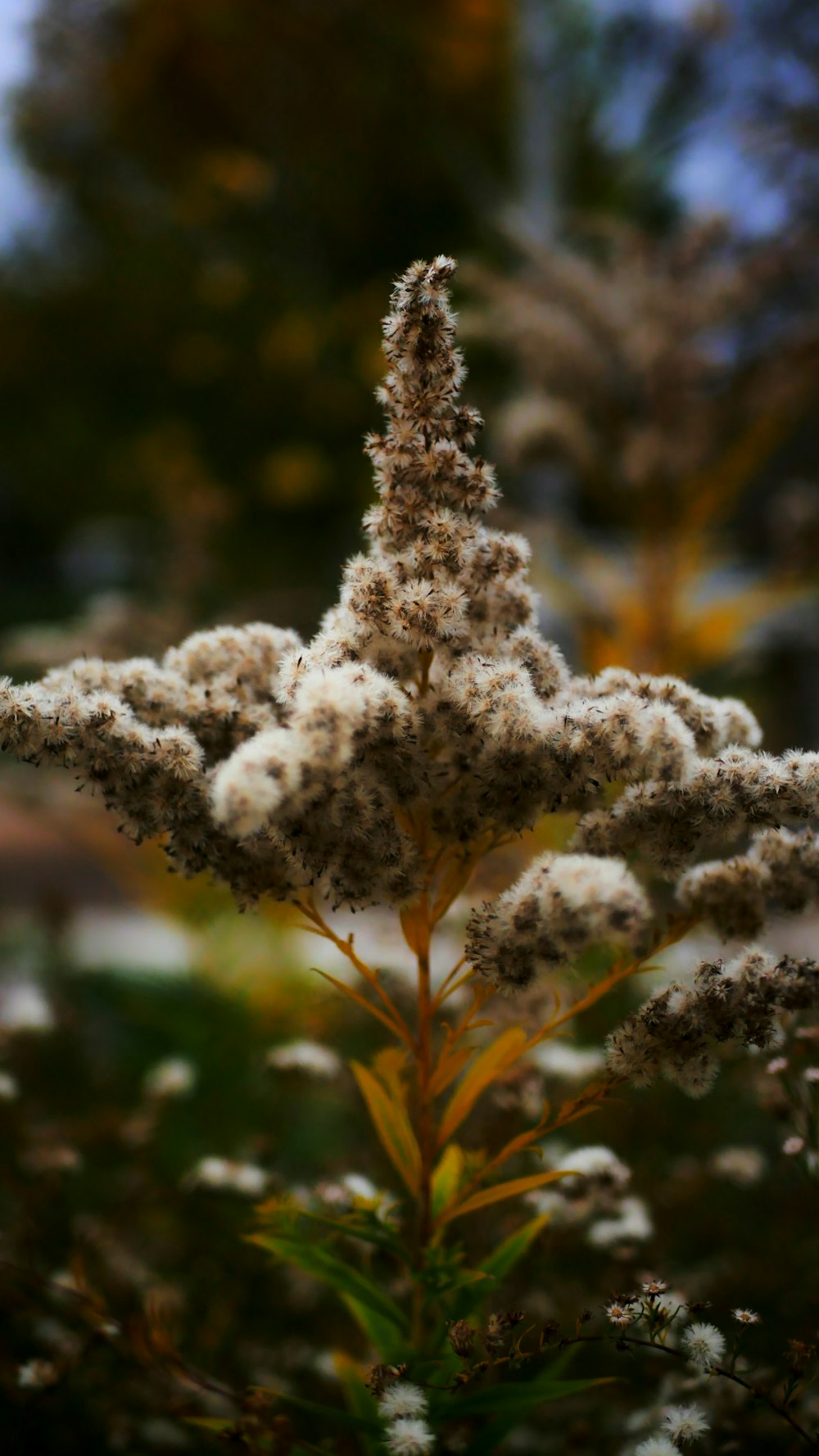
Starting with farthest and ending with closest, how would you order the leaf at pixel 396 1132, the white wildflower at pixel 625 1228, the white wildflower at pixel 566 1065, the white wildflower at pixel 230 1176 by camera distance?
the white wildflower at pixel 566 1065 → the white wildflower at pixel 230 1176 → the white wildflower at pixel 625 1228 → the leaf at pixel 396 1132

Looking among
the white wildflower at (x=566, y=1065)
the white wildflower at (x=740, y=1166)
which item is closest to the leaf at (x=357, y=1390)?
the white wildflower at (x=566, y=1065)

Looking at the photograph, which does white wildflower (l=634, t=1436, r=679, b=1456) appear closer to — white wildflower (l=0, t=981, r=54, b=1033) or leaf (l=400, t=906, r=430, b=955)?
leaf (l=400, t=906, r=430, b=955)

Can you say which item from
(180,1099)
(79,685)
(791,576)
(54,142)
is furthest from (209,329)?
(79,685)

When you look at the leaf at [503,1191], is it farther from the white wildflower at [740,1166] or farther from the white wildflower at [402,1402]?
the white wildflower at [740,1166]

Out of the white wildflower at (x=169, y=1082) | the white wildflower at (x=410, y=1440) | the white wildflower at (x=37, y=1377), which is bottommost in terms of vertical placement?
the white wildflower at (x=37, y=1377)

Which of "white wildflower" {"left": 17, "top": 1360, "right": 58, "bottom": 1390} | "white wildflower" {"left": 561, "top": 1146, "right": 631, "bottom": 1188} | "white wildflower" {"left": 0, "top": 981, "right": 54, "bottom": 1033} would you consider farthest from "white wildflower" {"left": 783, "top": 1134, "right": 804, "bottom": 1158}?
"white wildflower" {"left": 0, "top": 981, "right": 54, "bottom": 1033}

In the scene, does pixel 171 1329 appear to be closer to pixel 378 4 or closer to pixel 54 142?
pixel 378 4

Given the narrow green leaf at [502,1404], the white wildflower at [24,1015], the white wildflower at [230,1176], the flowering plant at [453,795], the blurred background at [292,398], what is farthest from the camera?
the blurred background at [292,398]
